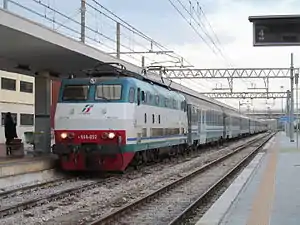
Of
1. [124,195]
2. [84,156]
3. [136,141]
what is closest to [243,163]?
[136,141]

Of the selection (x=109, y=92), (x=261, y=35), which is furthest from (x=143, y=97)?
(x=261, y=35)

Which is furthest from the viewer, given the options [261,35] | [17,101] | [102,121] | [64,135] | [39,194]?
[17,101]

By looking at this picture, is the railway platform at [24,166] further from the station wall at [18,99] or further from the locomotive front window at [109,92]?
the station wall at [18,99]

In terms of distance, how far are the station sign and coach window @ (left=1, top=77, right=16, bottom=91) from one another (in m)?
36.8

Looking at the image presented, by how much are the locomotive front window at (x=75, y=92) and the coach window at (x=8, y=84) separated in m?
27.2

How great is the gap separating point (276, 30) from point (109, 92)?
9.04 meters

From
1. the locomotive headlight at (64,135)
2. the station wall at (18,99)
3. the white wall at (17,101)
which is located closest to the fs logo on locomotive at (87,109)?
the locomotive headlight at (64,135)

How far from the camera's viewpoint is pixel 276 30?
8.35 m

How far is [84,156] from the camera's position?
1655cm

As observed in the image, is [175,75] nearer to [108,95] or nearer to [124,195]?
[108,95]

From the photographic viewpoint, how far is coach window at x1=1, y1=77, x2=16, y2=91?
43.0 meters

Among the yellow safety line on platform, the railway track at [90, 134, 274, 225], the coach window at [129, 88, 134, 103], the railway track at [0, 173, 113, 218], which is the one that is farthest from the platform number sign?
the coach window at [129, 88, 134, 103]

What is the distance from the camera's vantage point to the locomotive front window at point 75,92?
55.7ft

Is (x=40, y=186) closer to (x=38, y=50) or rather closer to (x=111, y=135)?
(x=111, y=135)
